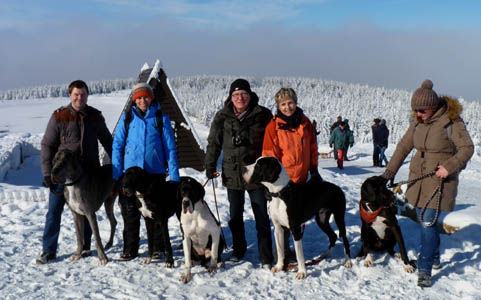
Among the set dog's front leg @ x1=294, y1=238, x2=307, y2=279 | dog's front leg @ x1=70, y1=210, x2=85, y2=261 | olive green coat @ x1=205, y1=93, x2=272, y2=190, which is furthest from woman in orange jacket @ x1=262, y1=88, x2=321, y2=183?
dog's front leg @ x1=70, y1=210, x2=85, y2=261

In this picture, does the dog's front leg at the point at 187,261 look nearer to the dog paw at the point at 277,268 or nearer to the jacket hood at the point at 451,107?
the dog paw at the point at 277,268

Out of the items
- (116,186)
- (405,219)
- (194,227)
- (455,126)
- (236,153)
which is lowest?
(405,219)

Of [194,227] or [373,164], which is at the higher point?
[194,227]

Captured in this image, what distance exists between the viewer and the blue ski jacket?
462cm

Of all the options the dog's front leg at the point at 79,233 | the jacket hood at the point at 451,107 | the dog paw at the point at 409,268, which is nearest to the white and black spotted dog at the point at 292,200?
the dog paw at the point at 409,268

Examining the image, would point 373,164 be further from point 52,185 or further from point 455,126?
point 52,185

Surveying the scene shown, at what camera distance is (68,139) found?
4.73m

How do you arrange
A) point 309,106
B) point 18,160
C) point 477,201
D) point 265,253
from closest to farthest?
1. point 265,253
2. point 477,201
3. point 18,160
4. point 309,106

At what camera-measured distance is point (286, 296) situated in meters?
3.99

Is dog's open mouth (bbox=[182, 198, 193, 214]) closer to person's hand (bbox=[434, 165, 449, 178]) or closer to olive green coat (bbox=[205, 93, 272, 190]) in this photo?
olive green coat (bbox=[205, 93, 272, 190])

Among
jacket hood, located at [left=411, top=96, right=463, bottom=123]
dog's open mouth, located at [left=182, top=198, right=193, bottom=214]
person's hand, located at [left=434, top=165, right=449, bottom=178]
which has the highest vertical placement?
jacket hood, located at [left=411, top=96, right=463, bottom=123]

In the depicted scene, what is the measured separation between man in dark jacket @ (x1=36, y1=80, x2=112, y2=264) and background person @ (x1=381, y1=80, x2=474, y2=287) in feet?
13.3

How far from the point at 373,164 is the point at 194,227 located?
1495cm

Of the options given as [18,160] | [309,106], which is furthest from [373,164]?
[309,106]
